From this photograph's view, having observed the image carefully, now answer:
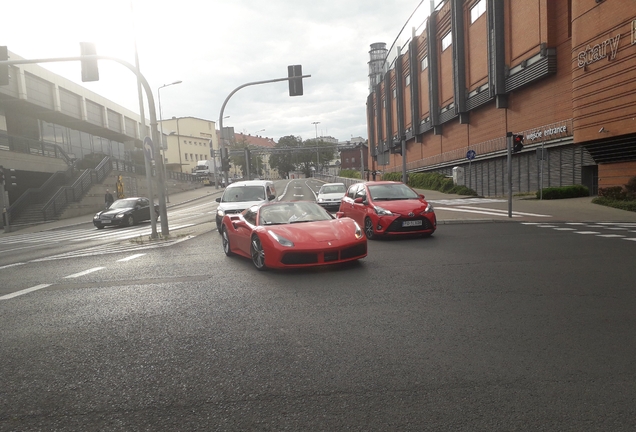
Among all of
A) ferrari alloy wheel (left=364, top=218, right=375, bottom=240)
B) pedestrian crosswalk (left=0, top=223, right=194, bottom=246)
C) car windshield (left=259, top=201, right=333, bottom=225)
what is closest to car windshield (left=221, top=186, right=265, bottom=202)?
pedestrian crosswalk (left=0, top=223, right=194, bottom=246)

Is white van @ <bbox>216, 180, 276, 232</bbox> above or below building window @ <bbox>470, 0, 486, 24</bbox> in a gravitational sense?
below

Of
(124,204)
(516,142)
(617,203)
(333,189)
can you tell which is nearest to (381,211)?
(516,142)

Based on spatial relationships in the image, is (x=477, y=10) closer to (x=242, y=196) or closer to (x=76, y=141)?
(x=242, y=196)

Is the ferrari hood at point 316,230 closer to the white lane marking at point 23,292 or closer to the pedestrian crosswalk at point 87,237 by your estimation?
the white lane marking at point 23,292

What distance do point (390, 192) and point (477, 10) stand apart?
2685 centimetres

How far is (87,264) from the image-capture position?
10.2 metres

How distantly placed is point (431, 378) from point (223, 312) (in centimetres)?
276

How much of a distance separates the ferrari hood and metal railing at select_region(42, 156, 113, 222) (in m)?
26.3

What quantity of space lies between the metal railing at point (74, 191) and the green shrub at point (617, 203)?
29.5 metres

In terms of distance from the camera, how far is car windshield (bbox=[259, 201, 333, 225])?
28.7ft

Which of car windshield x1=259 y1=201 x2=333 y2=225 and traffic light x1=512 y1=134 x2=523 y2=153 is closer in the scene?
car windshield x1=259 y1=201 x2=333 y2=225

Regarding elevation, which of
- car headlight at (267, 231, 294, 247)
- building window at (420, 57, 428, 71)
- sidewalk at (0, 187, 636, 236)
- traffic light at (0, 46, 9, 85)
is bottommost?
sidewalk at (0, 187, 636, 236)

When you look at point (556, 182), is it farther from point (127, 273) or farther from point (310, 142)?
point (310, 142)

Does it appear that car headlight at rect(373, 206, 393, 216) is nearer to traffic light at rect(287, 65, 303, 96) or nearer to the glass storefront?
traffic light at rect(287, 65, 303, 96)
